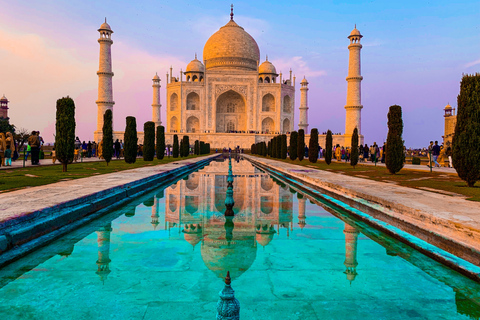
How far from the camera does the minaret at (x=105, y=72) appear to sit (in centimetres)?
3238

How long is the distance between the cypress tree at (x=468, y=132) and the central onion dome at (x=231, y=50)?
39.7 metres

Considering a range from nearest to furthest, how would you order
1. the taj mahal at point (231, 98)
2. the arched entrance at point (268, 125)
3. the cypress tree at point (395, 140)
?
the cypress tree at point (395, 140) < the taj mahal at point (231, 98) < the arched entrance at point (268, 125)

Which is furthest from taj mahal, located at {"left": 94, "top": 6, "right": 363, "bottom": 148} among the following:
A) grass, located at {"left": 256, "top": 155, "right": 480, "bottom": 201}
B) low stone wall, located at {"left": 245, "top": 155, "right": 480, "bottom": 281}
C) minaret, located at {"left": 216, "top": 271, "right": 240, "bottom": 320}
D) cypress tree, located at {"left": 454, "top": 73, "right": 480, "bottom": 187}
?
minaret, located at {"left": 216, "top": 271, "right": 240, "bottom": 320}

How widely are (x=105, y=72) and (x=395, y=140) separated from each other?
28576 mm

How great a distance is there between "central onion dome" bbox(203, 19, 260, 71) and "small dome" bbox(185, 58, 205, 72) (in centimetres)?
79

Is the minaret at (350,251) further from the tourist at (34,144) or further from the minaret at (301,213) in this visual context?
the tourist at (34,144)

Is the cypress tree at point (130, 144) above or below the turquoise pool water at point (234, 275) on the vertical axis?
above

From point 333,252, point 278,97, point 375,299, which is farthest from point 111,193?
point 278,97

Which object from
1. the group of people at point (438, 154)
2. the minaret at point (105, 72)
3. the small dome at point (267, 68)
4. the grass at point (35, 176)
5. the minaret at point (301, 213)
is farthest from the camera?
the small dome at point (267, 68)

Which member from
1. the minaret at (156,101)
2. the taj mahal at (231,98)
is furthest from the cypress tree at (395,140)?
the minaret at (156,101)

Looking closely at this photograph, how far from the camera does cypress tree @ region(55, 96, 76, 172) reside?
376 inches

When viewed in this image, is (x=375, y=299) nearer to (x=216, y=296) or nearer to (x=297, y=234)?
(x=216, y=296)

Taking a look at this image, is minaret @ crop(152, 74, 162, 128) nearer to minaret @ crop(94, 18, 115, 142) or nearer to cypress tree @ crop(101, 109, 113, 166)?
minaret @ crop(94, 18, 115, 142)

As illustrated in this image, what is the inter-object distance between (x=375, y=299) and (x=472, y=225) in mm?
1482
